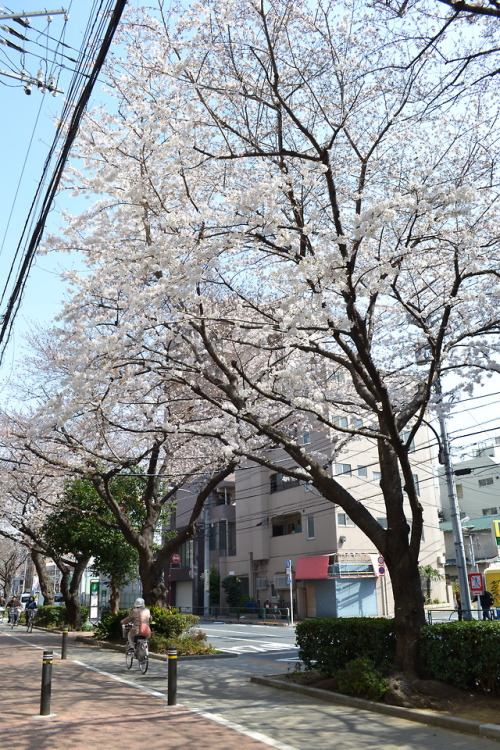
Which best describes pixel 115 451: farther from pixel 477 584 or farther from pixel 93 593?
pixel 93 593

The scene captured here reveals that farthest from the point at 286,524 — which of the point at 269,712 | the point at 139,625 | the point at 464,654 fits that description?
the point at 464,654

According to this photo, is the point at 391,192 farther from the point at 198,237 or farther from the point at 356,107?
the point at 198,237

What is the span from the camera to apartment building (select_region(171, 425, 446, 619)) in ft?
115

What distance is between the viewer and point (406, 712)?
8258mm

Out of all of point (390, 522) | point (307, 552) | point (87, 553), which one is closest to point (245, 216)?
point (390, 522)

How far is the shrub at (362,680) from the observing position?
29.5ft

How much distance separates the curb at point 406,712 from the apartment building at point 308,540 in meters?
19.5

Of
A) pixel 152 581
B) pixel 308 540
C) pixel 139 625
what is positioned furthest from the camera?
pixel 308 540

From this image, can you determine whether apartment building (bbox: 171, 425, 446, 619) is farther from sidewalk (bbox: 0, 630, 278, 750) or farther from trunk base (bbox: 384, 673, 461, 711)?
trunk base (bbox: 384, 673, 461, 711)

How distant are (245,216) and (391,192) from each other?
2.45 meters

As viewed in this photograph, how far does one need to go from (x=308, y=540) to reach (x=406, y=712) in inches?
1175

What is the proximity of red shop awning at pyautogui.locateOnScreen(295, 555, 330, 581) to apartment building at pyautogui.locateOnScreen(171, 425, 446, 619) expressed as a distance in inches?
2.2

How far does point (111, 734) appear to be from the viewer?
757 cm

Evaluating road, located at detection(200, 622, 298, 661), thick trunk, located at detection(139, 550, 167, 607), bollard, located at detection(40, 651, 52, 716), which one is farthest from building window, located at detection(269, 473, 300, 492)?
bollard, located at detection(40, 651, 52, 716)
